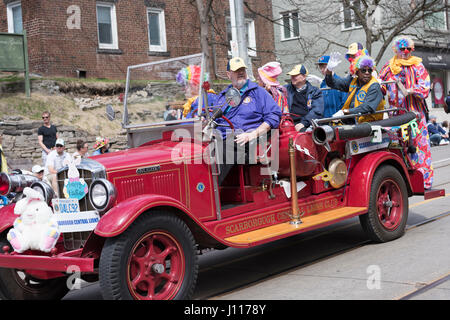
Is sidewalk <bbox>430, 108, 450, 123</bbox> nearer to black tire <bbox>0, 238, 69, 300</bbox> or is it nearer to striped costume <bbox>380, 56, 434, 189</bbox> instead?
striped costume <bbox>380, 56, 434, 189</bbox>

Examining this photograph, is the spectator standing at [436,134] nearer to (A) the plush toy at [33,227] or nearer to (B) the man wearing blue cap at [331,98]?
(B) the man wearing blue cap at [331,98]

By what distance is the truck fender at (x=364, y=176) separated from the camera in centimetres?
645

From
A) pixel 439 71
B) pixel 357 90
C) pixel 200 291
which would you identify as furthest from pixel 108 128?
pixel 439 71

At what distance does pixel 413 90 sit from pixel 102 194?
178 inches

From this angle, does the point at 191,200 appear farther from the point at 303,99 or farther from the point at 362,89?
the point at 362,89

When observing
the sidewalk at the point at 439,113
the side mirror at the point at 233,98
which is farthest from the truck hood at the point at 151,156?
the sidewalk at the point at 439,113

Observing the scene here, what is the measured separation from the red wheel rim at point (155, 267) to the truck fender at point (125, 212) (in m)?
0.22

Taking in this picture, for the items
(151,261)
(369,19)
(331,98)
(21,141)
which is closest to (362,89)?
(331,98)

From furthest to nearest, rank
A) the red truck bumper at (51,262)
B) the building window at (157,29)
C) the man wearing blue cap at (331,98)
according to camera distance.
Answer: the building window at (157,29)
the man wearing blue cap at (331,98)
the red truck bumper at (51,262)

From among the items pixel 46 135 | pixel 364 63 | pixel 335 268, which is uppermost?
pixel 364 63

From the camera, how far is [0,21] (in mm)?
19000

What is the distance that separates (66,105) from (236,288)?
1184 centimetres

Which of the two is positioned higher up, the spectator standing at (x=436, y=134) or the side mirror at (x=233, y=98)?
the side mirror at (x=233, y=98)

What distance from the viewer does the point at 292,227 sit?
224 inches
